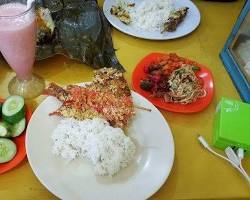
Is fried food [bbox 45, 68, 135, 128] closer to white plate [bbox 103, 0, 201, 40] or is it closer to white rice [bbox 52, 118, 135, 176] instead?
white rice [bbox 52, 118, 135, 176]

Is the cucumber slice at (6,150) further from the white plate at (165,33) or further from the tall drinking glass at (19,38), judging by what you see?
the white plate at (165,33)

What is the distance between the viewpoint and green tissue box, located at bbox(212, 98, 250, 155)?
80 cm

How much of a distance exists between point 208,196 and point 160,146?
163mm

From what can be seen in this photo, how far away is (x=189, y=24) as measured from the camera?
1196 millimetres

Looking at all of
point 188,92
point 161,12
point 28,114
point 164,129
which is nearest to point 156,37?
point 161,12

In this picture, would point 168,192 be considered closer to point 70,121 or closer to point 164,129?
point 164,129

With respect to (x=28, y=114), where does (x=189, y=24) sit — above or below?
above

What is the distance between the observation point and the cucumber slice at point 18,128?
0.78m

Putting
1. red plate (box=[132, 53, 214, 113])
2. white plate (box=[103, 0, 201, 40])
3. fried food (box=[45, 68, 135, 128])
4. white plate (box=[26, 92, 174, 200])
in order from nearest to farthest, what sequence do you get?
white plate (box=[26, 92, 174, 200])
fried food (box=[45, 68, 135, 128])
red plate (box=[132, 53, 214, 113])
white plate (box=[103, 0, 201, 40])

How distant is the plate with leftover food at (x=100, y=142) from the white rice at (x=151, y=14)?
35cm

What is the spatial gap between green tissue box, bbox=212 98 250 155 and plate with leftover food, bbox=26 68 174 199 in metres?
0.14

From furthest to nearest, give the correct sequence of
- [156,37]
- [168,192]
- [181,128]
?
[156,37] → [181,128] → [168,192]

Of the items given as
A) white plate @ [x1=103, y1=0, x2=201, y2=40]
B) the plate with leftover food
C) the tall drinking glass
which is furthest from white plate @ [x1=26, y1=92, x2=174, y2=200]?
white plate @ [x1=103, y1=0, x2=201, y2=40]

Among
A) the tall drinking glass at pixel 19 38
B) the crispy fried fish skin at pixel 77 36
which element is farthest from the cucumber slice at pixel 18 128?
the crispy fried fish skin at pixel 77 36
